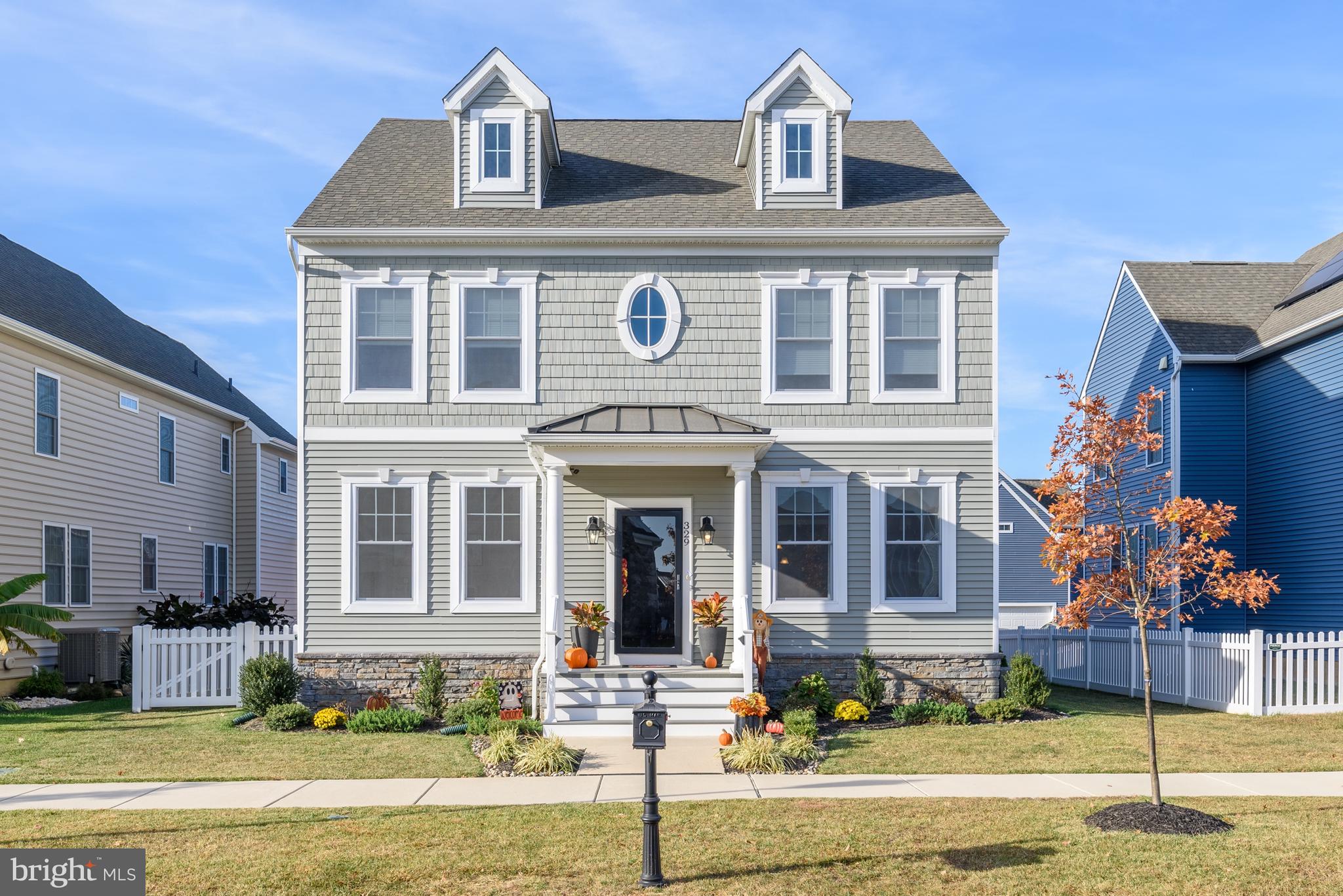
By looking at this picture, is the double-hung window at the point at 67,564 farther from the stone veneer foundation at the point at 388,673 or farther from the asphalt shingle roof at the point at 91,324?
the stone veneer foundation at the point at 388,673

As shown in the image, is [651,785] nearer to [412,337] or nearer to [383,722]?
[383,722]

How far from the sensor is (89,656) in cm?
1883

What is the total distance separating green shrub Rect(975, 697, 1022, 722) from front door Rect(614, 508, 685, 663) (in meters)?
4.09

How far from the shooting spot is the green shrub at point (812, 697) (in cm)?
1396

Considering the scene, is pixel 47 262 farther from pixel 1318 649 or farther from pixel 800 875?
pixel 1318 649

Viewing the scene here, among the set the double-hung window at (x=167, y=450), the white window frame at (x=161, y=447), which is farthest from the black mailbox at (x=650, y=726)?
the double-hung window at (x=167, y=450)

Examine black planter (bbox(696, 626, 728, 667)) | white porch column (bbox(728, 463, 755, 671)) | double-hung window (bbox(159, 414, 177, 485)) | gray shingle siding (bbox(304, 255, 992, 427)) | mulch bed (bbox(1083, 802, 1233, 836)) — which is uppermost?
gray shingle siding (bbox(304, 255, 992, 427))

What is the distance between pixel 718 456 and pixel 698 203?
409 centimetres

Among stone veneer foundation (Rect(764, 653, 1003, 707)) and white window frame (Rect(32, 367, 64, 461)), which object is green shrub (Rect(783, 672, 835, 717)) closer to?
stone veneer foundation (Rect(764, 653, 1003, 707))

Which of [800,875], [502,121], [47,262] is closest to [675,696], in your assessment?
[800,875]

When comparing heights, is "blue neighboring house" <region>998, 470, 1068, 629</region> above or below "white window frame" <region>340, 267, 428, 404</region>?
below

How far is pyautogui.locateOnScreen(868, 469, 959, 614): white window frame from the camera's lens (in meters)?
15.0

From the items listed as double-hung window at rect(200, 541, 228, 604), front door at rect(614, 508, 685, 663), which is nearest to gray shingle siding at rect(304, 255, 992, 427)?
front door at rect(614, 508, 685, 663)

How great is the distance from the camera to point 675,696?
13.7m
